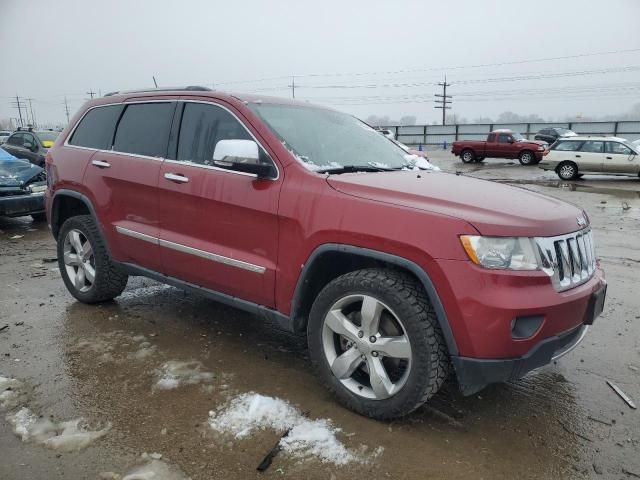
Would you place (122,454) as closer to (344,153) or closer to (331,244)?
(331,244)

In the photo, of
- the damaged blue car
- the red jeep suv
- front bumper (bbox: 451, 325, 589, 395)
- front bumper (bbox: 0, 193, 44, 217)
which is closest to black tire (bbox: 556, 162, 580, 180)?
the red jeep suv

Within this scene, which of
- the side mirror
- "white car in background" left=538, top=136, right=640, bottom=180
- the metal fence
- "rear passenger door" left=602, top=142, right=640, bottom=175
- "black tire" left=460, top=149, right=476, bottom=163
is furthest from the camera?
the metal fence

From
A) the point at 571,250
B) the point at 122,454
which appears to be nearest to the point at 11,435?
the point at 122,454

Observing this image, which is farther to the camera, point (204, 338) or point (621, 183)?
point (621, 183)

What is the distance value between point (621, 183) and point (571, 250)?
17.1 metres

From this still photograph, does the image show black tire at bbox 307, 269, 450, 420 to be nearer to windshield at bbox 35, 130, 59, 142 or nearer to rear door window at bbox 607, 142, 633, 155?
windshield at bbox 35, 130, 59, 142

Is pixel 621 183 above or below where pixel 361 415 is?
below

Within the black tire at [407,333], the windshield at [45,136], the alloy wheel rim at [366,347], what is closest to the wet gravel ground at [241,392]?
the black tire at [407,333]

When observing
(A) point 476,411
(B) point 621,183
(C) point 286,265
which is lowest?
(B) point 621,183

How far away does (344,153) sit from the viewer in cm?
341

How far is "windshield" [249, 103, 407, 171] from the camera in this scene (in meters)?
3.19

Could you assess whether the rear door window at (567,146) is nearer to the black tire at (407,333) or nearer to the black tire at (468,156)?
the black tire at (468,156)

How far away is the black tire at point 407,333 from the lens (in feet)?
8.11

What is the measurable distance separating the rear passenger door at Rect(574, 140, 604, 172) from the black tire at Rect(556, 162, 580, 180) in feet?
0.62
